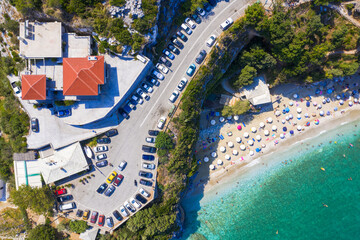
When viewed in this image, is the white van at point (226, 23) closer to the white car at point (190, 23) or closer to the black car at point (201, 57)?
the white car at point (190, 23)

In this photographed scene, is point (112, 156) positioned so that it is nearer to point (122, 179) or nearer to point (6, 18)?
point (122, 179)

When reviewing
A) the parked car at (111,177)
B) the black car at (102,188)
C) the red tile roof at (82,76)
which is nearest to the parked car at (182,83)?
the red tile roof at (82,76)

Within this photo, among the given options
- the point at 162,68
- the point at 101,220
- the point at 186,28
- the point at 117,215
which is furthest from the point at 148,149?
the point at 186,28

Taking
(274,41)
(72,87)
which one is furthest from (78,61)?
(274,41)

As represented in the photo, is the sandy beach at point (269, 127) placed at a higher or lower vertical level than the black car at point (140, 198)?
higher

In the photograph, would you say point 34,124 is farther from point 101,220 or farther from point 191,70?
point 191,70
